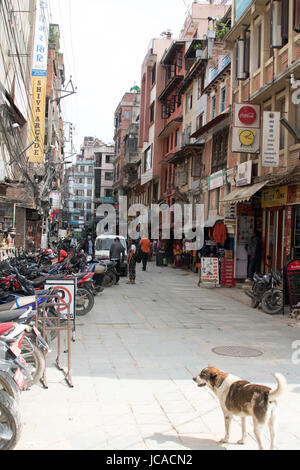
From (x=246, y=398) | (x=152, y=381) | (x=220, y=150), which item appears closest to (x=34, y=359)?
(x=152, y=381)

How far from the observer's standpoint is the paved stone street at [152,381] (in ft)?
14.8

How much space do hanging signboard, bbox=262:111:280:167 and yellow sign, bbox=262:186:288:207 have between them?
1010 millimetres

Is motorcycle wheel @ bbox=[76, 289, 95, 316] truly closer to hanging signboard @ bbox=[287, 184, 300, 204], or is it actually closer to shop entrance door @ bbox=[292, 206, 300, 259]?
shop entrance door @ bbox=[292, 206, 300, 259]

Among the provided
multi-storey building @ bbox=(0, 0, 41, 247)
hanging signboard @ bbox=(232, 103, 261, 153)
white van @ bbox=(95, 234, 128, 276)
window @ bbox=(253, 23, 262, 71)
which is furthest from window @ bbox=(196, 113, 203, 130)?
hanging signboard @ bbox=(232, 103, 261, 153)

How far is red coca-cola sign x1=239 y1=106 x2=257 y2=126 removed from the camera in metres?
17.2

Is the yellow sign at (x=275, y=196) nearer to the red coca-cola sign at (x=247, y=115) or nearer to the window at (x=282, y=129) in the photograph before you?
the window at (x=282, y=129)

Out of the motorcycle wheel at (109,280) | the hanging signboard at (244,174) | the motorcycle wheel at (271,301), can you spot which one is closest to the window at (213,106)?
the hanging signboard at (244,174)

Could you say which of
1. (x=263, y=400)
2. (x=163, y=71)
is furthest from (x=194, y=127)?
(x=263, y=400)

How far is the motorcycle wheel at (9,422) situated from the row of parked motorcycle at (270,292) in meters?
9.53

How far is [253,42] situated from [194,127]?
40.3ft

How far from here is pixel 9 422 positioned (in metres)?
4.05

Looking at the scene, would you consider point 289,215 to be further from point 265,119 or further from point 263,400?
point 263,400

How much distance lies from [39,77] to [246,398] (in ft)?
95.1

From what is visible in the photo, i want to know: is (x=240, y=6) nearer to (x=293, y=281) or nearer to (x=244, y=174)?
(x=244, y=174)
